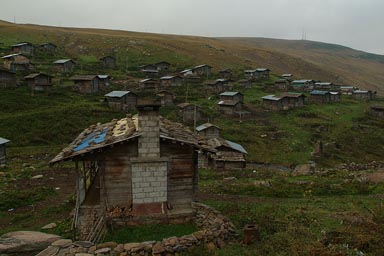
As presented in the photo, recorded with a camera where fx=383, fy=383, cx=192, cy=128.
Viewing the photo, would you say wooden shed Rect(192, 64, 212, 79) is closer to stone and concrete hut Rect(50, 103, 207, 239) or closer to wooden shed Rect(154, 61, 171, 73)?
wooden shed Rect(154, 61, 171, 73)

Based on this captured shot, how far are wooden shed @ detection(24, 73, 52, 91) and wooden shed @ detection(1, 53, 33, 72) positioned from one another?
28.8ft

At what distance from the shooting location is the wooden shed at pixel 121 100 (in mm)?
57781

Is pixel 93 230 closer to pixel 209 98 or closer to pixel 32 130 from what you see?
pixel 32 130

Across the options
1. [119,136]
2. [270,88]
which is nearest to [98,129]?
[119,136]

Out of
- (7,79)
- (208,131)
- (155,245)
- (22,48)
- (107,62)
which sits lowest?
(208,131)

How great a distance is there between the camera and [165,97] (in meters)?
64.7

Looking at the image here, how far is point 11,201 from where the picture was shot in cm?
2183

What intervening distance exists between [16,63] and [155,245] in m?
64.1

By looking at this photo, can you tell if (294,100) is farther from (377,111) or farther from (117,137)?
(117,137)

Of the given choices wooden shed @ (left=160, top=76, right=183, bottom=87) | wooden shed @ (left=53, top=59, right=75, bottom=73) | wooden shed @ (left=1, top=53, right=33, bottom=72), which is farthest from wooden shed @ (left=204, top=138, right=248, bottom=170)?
wooden shed @ (left=53, top=59, right=75, bottom=73)

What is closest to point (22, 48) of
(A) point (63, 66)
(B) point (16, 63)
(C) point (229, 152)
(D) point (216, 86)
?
(A) point (63, 66)

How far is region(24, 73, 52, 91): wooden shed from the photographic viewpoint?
59.4 meters

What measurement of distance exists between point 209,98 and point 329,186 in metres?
47.4

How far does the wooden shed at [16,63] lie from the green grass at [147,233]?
6109cm
